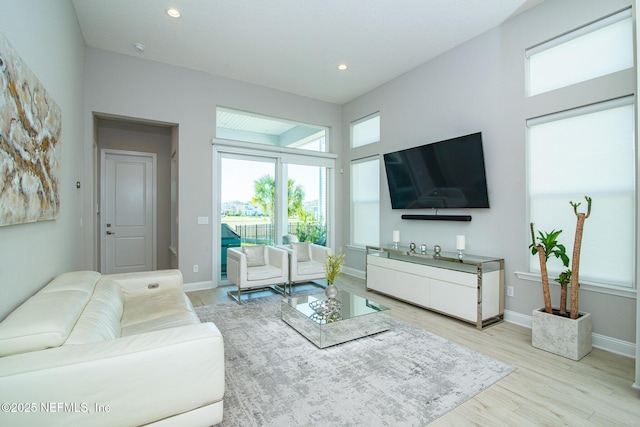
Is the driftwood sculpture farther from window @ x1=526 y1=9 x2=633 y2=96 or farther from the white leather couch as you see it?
the white leather couch

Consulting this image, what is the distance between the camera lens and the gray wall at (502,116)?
2846mm

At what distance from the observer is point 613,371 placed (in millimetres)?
2389

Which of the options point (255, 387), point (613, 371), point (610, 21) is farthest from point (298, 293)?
point (610, 21)

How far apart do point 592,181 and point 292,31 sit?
11.7ft

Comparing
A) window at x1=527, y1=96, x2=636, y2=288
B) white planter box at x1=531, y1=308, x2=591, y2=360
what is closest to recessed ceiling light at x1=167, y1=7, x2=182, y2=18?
window at x1=527, y1=96, x2=636, y2=288

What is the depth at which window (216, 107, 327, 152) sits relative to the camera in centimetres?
521

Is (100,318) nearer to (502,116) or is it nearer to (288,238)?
Answer: (288,238)

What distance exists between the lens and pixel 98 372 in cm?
124

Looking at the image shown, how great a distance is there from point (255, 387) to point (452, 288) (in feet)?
7.88

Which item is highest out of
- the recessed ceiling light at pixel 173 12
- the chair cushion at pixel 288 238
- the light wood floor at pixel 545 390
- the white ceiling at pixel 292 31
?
the white ceiling at pixel 292 31

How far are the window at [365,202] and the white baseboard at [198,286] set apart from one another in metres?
2.73

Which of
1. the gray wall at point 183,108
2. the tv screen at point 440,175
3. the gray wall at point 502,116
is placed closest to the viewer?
the gray wall at point 502,116

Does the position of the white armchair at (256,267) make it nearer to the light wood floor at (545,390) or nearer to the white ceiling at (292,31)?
the light wood floor at (545,390)

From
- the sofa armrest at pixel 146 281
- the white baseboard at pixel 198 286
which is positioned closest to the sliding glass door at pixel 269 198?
the white baseboard at pixel 198 286
